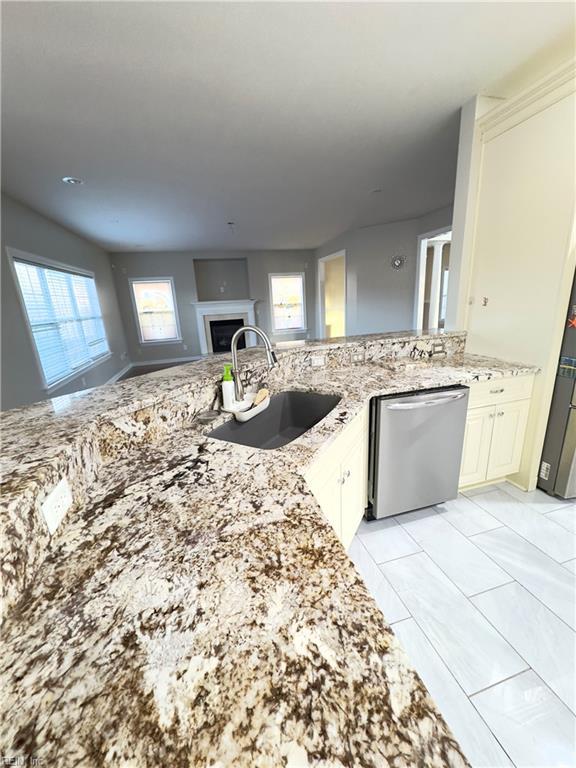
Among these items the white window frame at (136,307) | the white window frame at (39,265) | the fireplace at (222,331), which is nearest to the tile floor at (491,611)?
the white window frame at (39,265)

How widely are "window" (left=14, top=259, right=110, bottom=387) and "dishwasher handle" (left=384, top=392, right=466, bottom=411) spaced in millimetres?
4154

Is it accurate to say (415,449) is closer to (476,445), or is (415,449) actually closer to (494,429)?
(476,445)

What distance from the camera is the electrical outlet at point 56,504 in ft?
2.19

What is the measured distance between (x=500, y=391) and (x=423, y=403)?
65 cm

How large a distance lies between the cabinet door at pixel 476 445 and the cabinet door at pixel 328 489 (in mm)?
1100

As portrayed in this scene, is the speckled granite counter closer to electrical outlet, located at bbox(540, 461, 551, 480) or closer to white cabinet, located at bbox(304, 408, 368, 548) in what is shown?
white cabinet, located at bbox(304, 408, 368, 548)

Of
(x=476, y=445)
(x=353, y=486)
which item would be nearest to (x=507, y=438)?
(x=476, y=445)

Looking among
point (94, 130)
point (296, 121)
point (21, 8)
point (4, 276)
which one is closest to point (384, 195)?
→ point (296, 121)

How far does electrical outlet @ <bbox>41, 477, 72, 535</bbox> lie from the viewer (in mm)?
667

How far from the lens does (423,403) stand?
1676mm

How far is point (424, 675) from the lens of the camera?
1149 millimetres

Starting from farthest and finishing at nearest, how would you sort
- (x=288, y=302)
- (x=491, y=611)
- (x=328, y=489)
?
(x=288, y=302) < (x=491, y=611) < (x=328, y=489)

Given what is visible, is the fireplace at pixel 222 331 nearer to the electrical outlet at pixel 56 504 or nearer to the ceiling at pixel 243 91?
the ceiling at pixel 243 91

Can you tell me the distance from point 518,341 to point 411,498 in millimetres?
1282
